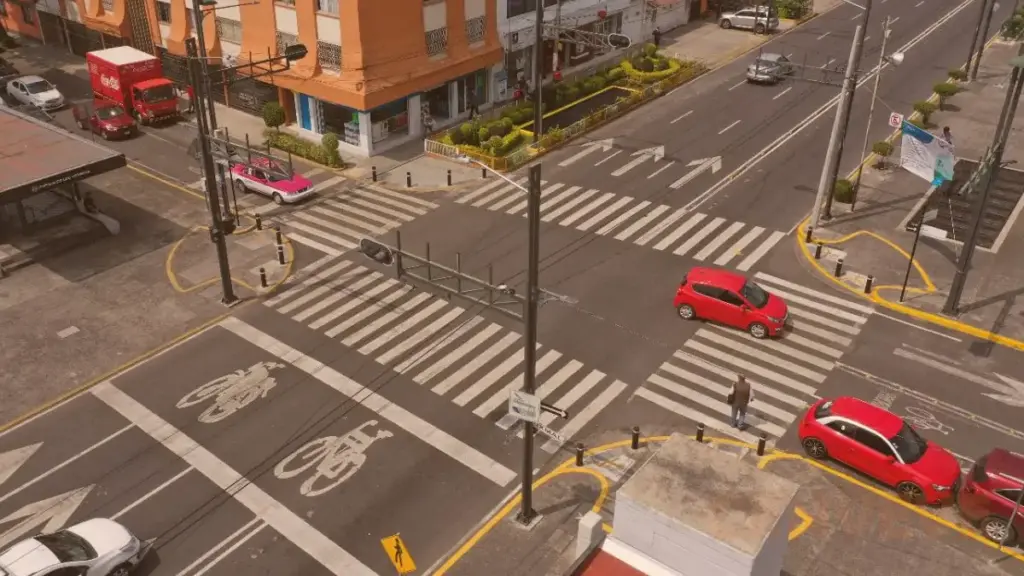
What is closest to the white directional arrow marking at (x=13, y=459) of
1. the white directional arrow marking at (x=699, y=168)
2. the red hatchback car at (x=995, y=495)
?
the red hatchback car at (x=995, y=495)

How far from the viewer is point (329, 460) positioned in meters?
23.1

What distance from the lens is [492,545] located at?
20.4m

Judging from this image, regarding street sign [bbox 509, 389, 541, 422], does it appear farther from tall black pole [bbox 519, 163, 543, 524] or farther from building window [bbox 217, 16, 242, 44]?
building window [bbox 217, 16, 242, 44]

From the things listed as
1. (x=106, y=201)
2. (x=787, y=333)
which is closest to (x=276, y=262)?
(x=106, y=201)

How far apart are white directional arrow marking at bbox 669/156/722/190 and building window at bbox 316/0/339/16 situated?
19.8 metres

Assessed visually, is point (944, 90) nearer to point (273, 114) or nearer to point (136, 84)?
point (273, 114)

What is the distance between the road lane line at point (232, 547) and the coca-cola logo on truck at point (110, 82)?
123 feet

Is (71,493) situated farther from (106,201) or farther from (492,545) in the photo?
(106,201)

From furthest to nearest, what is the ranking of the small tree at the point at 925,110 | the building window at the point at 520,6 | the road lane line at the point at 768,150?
the building window at the point at 520,6 < the small tree at the point at 925,110 < the road lane line at the point at 768,150

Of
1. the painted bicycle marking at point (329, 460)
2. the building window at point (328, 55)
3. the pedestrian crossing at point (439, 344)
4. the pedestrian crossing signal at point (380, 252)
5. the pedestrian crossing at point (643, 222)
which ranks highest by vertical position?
the pedestrian crossing signal at point (380, 252)

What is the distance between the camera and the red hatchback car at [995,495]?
2000 centimetres

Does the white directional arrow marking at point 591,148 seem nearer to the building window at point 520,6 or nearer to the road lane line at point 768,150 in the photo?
the road lane line at point 768,150

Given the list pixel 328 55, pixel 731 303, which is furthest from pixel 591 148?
pixel 731 303

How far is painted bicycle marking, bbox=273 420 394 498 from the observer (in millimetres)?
22312
